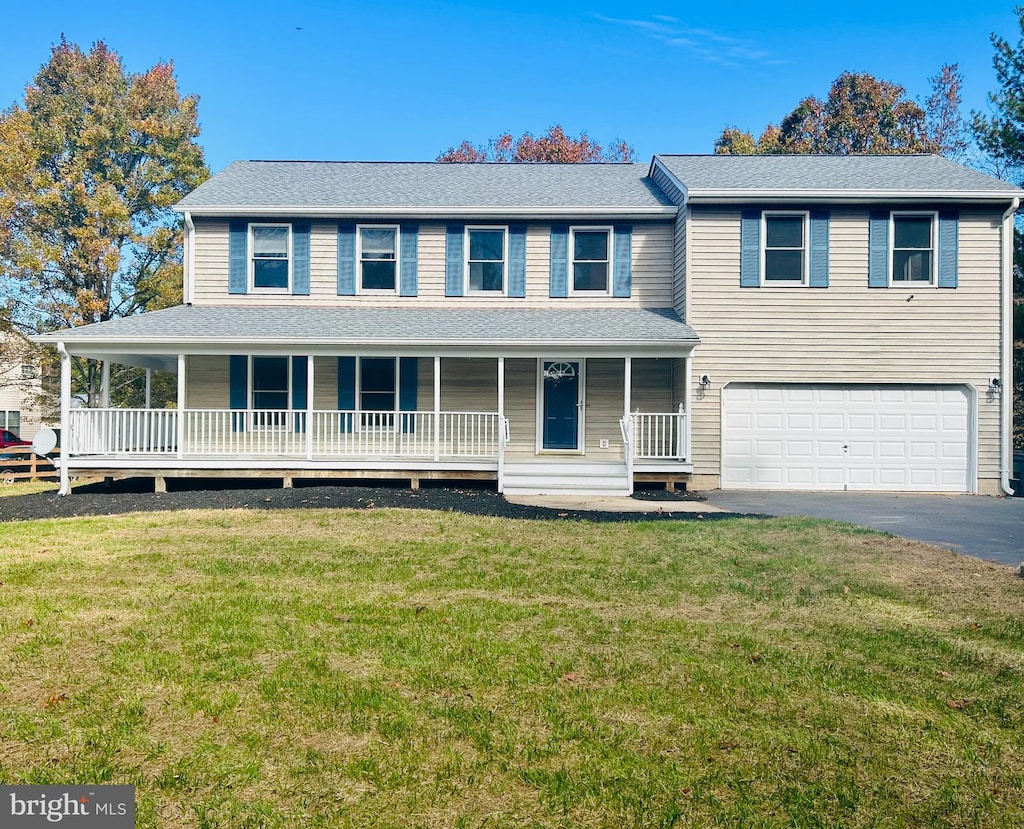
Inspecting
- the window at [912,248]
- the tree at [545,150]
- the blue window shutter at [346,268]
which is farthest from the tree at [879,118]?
the blue window shutter at [346,268]

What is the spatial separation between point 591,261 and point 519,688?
1292 centimetres

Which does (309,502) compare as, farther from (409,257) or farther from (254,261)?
(254,261)

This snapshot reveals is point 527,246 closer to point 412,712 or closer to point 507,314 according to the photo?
point 507,314

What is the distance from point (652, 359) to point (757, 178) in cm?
431

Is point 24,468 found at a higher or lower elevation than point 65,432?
lower

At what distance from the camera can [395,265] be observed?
1636cm

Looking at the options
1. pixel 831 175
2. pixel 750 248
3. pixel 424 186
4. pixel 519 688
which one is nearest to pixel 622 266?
pixel 750 248

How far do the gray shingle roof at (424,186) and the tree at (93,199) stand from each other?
7740 millimetres

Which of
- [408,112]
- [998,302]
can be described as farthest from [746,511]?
[408,112]

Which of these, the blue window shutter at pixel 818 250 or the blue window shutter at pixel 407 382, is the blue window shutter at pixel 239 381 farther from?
the blue window shutter at pixel 818 250

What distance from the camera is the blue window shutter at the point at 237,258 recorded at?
53.0 ft

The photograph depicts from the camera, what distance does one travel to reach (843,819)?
3.07m

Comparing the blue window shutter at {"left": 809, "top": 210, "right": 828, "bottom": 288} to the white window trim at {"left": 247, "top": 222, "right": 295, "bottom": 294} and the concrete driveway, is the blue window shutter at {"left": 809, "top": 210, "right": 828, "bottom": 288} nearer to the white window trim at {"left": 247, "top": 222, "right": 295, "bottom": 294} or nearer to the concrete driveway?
the concrete driveway

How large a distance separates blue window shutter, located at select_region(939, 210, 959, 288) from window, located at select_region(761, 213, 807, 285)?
260 cm
